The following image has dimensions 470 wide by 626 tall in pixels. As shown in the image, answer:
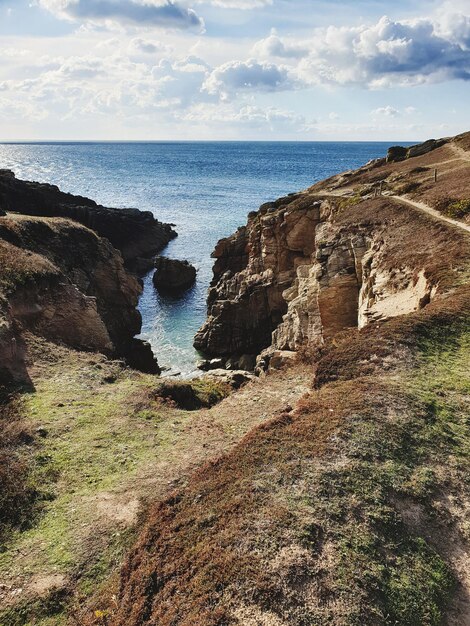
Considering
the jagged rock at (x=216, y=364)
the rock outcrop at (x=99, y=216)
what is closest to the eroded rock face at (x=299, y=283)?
the jagged rock at (x=216, y=364)

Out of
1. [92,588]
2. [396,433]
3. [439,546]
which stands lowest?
[92,588]

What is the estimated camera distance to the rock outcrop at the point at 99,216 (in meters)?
74.2

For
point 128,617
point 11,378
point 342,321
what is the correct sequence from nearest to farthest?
point 128,617, point 11,378, point 342,321

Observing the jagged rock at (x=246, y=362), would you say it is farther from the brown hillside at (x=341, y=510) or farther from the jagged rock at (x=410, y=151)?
the jagged rock at (x=410, y=151)

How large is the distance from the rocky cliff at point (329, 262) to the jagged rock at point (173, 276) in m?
7.40

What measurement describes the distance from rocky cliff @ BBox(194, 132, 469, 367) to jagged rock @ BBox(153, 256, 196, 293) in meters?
7.40

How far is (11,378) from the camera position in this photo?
1964 cm

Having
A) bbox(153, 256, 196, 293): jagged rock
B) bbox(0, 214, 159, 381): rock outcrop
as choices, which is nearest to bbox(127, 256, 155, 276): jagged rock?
bbox(153, 256, 196, 293): jagged rock

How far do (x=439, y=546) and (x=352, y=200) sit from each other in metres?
34.7

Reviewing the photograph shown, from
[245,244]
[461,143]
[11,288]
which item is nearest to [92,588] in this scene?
[11,288]

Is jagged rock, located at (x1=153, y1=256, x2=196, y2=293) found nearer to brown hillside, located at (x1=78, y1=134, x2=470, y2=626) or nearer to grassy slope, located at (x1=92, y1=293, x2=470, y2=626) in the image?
brown hillside, located at (x1=78, y1=134, x2=470, y2=626)

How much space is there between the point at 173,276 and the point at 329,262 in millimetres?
37537

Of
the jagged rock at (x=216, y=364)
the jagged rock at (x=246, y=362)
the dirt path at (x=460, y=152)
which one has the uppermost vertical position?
the dirt path at (x=460, y=152)

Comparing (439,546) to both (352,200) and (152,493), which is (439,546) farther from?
(352,200)
